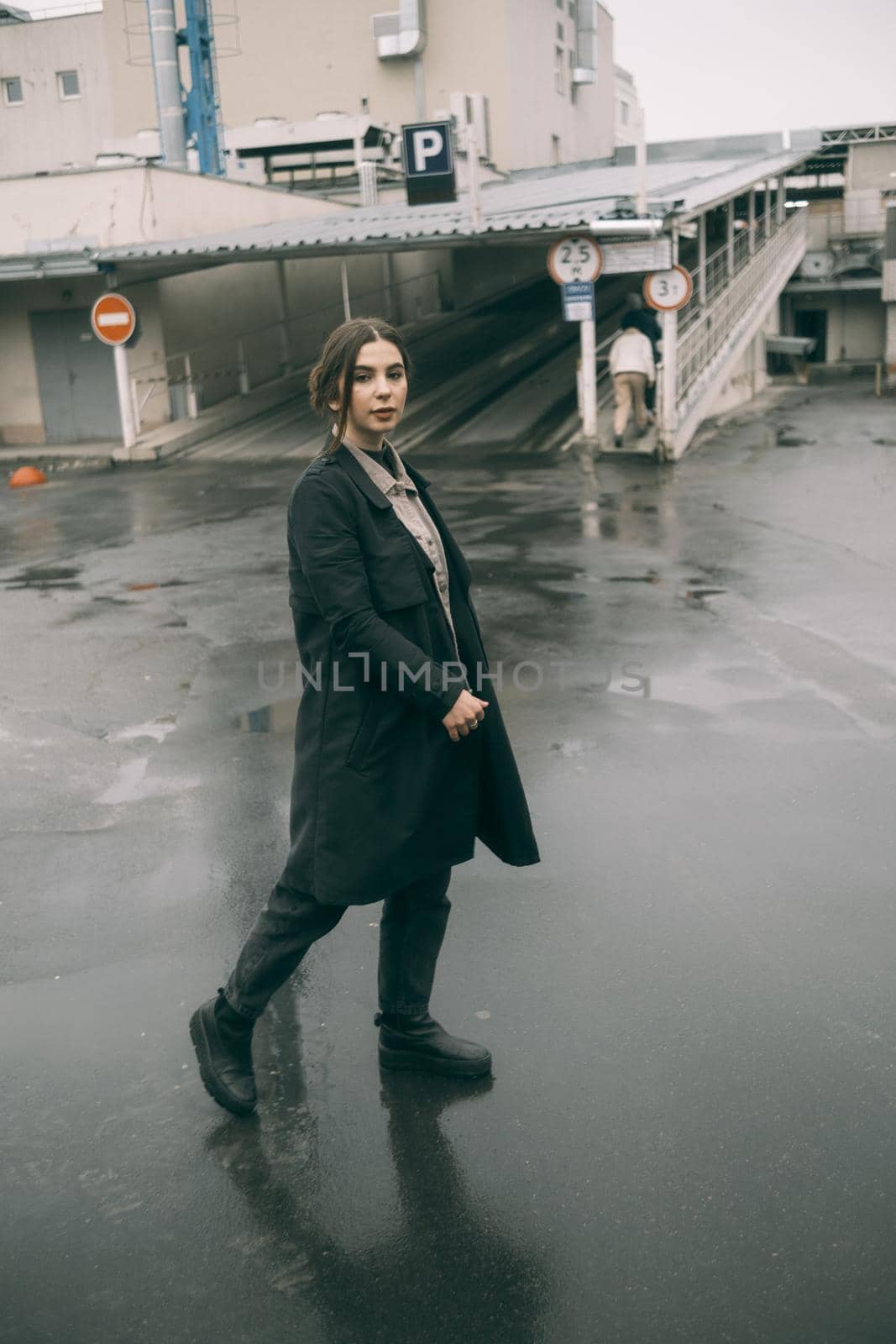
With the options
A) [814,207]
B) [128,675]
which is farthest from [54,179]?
[814,207]

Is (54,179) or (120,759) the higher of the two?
(54,179)

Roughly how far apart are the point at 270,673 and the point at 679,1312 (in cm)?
590

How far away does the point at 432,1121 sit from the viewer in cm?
343

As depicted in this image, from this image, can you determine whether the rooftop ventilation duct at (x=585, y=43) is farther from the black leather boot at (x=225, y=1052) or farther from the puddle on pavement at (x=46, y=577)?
the black leather boot at (x=225, y=1052)

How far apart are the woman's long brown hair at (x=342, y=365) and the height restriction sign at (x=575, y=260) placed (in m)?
15.5

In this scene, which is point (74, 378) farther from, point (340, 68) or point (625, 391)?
point (340, 68)

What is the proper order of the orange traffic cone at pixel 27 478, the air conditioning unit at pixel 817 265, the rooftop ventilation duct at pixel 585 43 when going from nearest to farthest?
the orange traffic cone at pixel 27 478 → the air conditioning unit at pixel 817 265 → the rooftop ventilation duct at pixel 585 43

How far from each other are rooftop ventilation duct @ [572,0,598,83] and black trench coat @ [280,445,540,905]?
47.5 metres

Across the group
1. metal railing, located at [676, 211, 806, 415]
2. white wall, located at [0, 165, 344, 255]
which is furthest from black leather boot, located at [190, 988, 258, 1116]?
white wall, located at [0, 165, 344, 255]

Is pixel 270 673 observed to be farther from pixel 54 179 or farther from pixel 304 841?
pixel 54 179

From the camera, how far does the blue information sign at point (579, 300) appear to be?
18.2 m

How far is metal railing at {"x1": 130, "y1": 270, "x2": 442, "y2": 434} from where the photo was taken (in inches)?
914

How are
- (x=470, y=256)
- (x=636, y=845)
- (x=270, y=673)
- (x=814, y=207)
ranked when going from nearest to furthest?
(x=636, y=845) → (x=270, y=673) → (x=470, y=256) → (x=814, y=207)

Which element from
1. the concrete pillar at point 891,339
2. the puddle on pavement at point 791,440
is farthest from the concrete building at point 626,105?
the puddle on pavement at point 791,440
